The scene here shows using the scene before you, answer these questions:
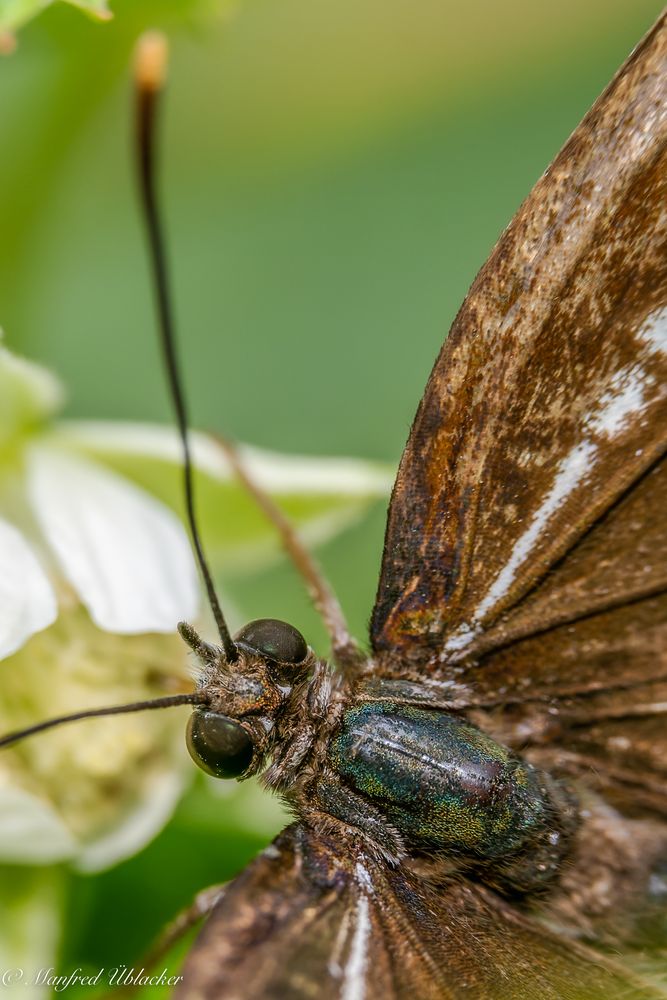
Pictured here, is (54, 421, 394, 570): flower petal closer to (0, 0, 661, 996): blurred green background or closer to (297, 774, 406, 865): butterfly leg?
(297, 774, 406, 865): butterfly leg

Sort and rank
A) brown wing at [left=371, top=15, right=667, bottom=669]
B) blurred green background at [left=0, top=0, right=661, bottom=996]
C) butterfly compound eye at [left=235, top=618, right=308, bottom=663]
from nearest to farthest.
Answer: brown wing at [left=371, top=15, right=667, bottom=669] → butterfly compound eye at [left=235, top=618, right=308, bottom=663] → blurred green background at [left=0, top=0, right=661, bottom=996]

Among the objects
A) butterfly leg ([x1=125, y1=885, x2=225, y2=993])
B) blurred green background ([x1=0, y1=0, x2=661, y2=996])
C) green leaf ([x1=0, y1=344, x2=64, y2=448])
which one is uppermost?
blurred green background ([x1=0, y1=0, x2=661, y2=996])

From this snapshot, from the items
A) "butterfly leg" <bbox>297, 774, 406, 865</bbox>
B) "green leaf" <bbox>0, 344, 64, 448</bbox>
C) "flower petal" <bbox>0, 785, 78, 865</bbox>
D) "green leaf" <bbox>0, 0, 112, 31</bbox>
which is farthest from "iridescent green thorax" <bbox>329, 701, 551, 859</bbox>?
"green leaf" <bbox>0, 0, 112, 31</bbox>

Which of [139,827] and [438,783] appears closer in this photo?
[438,783]

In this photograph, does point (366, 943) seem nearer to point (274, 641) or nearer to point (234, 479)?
point (274, 641)

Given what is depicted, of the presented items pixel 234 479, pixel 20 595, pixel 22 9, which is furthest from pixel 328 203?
pixel 20 595

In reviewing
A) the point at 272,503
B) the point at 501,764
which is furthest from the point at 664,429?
the point at 272,503

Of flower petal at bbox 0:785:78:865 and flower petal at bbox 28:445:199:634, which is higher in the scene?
flower petal at bbox 28:445:199:634

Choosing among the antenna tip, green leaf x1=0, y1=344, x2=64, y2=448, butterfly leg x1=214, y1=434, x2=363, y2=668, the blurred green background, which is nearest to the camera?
the antenna tip
